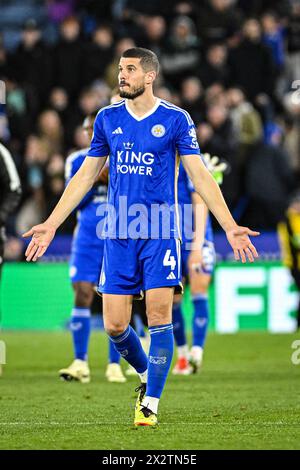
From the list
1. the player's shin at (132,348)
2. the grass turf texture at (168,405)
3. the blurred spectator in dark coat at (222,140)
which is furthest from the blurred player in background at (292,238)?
the player's shin at (132,348)

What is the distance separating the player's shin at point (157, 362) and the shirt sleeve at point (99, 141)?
125 cm

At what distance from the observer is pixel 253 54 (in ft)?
66.0

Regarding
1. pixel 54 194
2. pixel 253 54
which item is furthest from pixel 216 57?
pixel 54 194

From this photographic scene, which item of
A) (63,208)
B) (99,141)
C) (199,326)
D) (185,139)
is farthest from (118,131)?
(199,326)

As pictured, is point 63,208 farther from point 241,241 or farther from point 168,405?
point 168,405

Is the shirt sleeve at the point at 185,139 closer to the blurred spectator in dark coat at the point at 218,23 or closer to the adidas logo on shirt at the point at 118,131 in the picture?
the adidas logo on shirt at the point at 118,131

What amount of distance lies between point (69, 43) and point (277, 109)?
367cm

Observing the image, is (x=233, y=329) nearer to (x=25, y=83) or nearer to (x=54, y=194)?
(x=54, y=194)

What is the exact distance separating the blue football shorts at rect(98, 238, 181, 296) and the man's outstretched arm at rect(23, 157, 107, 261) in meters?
0.37

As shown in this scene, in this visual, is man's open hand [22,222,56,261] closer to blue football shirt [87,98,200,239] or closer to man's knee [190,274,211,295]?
blue football shirt [87,98,200,239]

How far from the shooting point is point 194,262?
11656 mm

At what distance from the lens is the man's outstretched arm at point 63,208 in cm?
779

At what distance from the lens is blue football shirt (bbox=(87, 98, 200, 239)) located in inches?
313

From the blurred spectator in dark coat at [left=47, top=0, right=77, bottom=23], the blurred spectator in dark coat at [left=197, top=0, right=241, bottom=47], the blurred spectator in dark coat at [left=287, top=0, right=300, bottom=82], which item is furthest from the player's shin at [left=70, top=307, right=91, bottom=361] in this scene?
the blurred spectator in dark coat at [left=47, top=0, right=77, bottom=23]
